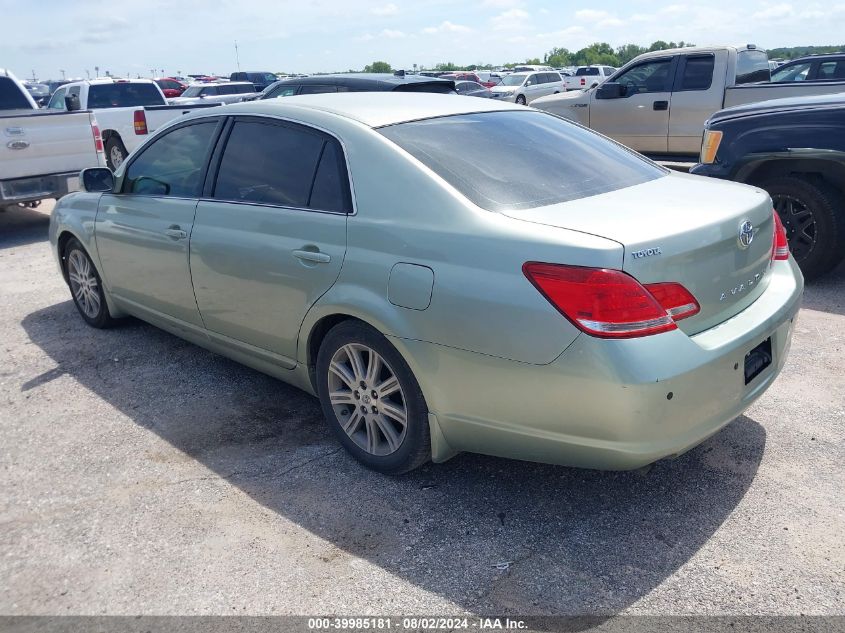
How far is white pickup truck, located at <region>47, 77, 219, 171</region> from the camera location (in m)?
12.6

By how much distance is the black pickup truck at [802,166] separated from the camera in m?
5.55

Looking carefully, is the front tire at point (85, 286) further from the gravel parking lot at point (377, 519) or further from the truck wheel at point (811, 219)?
the truck wheel at point (811, 219)

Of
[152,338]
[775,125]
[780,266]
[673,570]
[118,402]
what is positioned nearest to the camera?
[673,570]

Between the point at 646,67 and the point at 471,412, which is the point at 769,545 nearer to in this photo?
the point at 471,412

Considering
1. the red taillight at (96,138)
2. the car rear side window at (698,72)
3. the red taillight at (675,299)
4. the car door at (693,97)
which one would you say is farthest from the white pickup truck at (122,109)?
the red taillight at (675,299)

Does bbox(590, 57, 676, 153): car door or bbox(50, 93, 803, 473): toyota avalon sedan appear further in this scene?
bbox(590, 57, 676, 153): car door

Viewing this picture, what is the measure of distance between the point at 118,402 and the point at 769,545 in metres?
3.47

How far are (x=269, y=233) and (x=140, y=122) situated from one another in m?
10.1

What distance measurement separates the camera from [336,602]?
259 centimetres

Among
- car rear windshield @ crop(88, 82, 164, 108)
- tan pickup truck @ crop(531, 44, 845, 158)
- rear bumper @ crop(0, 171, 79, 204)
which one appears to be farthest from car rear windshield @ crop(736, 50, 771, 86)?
car rear windshield @ crop(88, 82, 164, 108)

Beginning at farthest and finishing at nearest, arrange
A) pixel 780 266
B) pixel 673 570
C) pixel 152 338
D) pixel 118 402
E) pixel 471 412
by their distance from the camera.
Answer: pixel 152 338 < pixel 118 402 < pixel 780 266 < pixel 471 412 < pixel 673 570

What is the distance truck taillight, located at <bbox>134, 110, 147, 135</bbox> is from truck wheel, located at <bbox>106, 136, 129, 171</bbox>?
28.0 inches

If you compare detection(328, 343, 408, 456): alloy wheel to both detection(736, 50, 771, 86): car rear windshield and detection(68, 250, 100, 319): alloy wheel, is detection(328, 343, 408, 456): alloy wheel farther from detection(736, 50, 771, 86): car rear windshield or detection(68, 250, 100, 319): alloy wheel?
detection(736, 50, 771, 86): car rear windshield

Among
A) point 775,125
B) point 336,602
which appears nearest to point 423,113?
point 336,602
